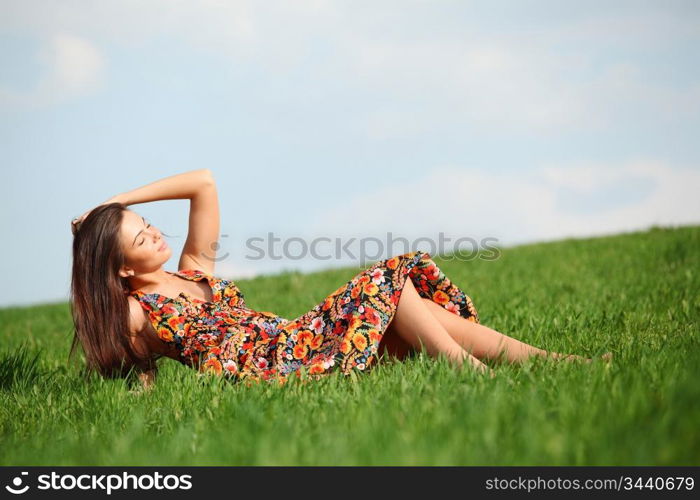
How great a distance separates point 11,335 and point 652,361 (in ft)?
29.4

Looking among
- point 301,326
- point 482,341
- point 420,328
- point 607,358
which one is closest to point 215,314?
point 301,326

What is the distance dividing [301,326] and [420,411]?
1.48 meters

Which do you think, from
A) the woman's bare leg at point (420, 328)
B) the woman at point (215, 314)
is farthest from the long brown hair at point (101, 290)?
the woman's bare leg at point (420, 328)

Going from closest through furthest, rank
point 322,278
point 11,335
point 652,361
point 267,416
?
1. point 267,416
2. point 652,361
3. point 11,335
4. point 322,278

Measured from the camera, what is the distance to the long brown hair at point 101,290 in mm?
4215

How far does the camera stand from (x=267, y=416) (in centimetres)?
308

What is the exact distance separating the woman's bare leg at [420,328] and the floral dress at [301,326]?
7cm

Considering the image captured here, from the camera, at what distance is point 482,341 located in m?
4.13

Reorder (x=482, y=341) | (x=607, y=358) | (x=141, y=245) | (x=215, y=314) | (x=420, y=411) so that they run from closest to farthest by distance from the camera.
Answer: (x=420, y=411) → (x=607, y=358) → (x=482, y=341) → (x=141, y=245) → (x=215, y=314)

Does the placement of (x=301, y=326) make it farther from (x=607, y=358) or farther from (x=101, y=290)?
(x=607, y=358)

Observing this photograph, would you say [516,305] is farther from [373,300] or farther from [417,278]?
[373,300]

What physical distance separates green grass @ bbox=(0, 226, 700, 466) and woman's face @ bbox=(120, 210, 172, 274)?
0.69 m

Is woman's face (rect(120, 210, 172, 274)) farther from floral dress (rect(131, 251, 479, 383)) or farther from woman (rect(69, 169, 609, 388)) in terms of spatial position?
floral dress (rect(131, 251, 479, 383))
